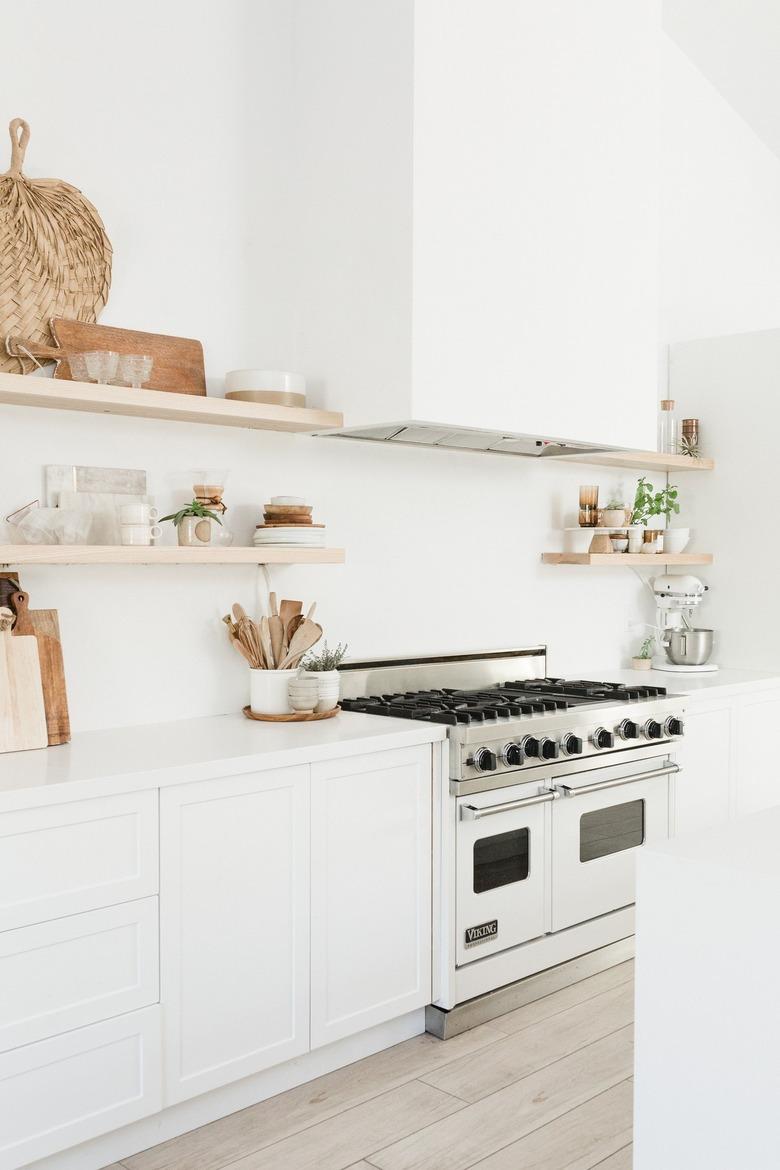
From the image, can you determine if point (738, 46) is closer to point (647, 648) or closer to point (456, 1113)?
point (647, 648)

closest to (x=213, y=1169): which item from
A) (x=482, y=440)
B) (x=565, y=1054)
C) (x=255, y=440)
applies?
(x=565, y=1054)

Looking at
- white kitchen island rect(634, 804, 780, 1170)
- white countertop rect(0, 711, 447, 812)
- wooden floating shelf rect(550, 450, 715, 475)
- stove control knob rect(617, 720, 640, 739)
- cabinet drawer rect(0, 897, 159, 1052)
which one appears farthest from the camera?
Answer: wooden floating shelf rect(550, 450, 715, 475)

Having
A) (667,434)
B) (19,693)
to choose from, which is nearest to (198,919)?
(19,693)

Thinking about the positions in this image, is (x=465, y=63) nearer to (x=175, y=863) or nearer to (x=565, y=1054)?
(x=175, y=863)

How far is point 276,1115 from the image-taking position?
2.67 metres

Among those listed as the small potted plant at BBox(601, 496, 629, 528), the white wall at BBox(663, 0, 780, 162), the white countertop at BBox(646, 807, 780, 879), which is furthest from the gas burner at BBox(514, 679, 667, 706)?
the white wall at BBox(663, 0, 780, 162)

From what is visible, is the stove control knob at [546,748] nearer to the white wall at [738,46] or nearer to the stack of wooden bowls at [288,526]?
the stack of wooden bowls at [288,526]

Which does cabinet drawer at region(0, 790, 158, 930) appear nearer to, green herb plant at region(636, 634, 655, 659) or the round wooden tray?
the round wooden tray

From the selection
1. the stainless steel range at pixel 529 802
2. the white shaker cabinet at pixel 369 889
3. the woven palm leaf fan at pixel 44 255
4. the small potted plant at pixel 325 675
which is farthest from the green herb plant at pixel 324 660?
the woven palm leaf fan at pixel 44 255

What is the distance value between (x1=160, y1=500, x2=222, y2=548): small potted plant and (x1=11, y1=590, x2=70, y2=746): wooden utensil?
470 mm

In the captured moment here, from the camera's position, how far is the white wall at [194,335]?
2930 mm

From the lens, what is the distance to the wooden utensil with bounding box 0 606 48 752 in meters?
2.58

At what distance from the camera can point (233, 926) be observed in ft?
8.46

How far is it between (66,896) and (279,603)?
1344 millimetres
